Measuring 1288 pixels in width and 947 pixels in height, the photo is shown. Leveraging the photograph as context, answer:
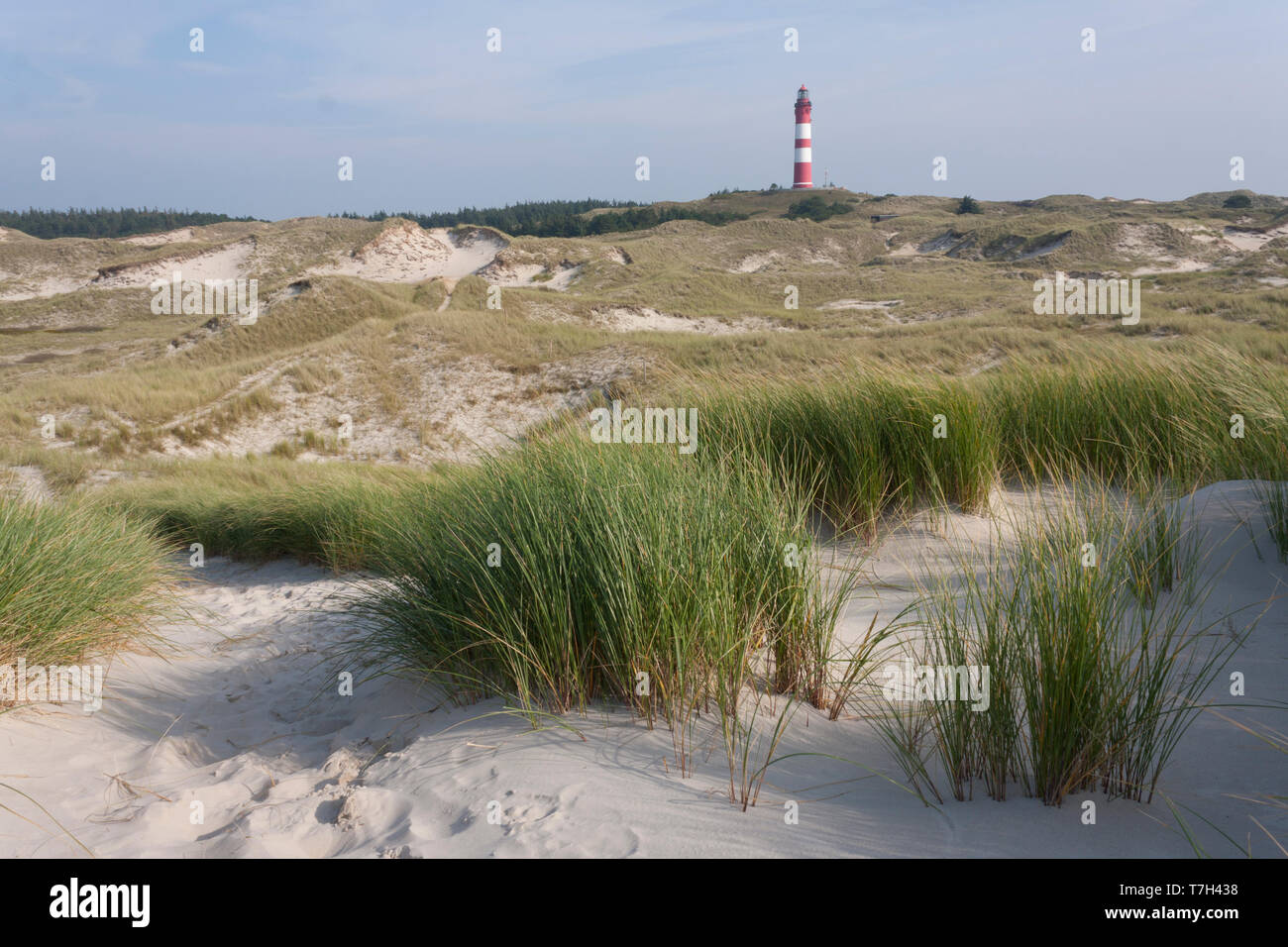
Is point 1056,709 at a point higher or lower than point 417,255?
lower

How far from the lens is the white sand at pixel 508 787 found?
219cm

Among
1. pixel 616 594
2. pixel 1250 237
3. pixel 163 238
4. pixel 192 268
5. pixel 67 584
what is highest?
pixel 163 238

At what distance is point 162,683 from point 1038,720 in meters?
4.16

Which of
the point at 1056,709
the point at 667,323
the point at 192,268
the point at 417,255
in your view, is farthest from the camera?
the point at 192,268

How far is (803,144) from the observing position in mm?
69188

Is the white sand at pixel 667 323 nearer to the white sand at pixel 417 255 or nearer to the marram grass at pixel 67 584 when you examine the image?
the white sand at pixel 417 255

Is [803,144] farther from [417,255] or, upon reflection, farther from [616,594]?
[616,594]

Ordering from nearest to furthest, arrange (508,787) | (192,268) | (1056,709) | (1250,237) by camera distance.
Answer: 1. (1056,709)
2. (508,787)
3. (192,268)
4. (1250,237)

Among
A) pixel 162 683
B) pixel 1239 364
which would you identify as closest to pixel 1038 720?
pixel 162 683

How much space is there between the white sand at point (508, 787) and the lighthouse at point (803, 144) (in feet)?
222

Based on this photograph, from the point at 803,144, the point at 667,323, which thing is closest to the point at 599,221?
the point at 803,144

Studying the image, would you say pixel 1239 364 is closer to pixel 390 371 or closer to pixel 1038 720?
pixel 1038 720

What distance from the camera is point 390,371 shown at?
1739 centimetres

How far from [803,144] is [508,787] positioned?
74274 millimetres
